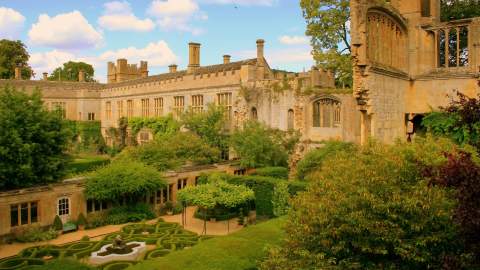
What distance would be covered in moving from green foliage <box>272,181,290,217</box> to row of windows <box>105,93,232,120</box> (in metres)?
11.7

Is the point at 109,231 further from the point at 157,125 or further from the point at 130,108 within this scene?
the point at 130,108

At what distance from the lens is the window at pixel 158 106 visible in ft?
135

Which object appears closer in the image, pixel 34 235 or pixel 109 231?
pixel 34 235

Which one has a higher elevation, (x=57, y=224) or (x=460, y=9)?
(x=460, y=9)

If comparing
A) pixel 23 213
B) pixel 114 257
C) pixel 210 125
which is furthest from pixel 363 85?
pixel 23 213

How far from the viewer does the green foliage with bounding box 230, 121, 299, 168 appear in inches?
1036

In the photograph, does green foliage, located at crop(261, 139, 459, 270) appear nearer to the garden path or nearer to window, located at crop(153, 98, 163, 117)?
the garden path

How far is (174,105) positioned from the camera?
39.3 metres

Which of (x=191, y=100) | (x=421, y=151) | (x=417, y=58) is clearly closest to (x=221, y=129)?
(x=191, y=100)

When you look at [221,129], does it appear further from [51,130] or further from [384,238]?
[384,238]

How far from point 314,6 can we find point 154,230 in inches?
666

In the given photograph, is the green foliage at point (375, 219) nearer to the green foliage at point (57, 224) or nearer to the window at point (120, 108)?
the green foliage at point (57, 224)

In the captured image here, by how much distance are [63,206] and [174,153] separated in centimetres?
799

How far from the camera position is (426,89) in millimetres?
21047
